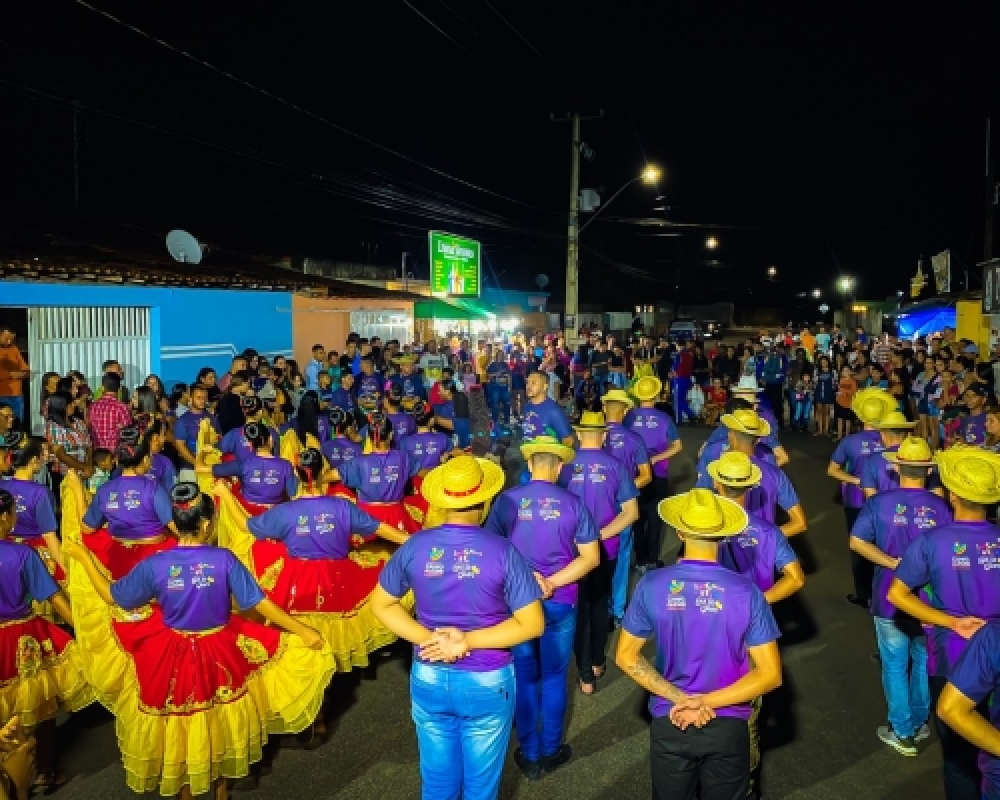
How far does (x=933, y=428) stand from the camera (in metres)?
14.6

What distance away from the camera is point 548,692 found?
5133 mm

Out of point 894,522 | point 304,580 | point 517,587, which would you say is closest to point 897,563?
point 894,522

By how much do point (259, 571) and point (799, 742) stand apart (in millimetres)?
3883

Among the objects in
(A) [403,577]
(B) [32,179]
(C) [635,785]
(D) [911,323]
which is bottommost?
(C) [635,785]

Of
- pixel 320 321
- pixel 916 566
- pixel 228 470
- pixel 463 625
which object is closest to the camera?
pixel 463 625

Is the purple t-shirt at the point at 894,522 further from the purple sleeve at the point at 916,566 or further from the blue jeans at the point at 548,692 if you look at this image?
the blue jeans at the point at 548,692

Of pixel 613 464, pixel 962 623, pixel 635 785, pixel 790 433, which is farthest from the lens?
pixel 790 433

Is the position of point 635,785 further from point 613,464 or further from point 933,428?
point 933,428

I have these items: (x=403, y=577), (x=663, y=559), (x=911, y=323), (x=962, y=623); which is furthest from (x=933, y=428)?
(x=911, y=323)

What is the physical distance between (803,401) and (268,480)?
15747mm

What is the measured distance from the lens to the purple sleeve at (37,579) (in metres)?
4.59

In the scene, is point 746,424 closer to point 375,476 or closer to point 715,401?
point 375,476

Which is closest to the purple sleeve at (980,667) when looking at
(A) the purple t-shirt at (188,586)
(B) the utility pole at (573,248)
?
(A) the purple t-shirt at (188,586)

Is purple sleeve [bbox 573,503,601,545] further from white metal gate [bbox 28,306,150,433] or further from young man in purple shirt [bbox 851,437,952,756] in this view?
white metal gate [bbox 28,306,150,433]
